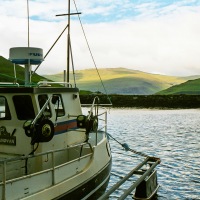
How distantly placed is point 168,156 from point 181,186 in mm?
8962

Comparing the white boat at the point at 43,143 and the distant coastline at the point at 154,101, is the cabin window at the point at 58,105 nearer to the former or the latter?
the white boat at the point at 43,143

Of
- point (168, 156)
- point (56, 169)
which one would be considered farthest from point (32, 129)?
point (168, 156)

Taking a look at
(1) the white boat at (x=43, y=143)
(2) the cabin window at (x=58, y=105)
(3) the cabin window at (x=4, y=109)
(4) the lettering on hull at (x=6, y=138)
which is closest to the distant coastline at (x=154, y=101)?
(1) the white boat at (x=43, y=143)

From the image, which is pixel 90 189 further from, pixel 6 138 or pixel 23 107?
pixel 23 107

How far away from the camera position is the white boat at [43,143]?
32.7 ft

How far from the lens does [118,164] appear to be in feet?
78.7

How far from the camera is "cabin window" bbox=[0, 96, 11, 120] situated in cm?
1200

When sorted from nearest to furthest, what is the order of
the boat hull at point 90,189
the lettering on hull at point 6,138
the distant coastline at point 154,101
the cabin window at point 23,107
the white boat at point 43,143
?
the white boat at point 43,143
the boat hull at point 90,189
the cabin window at point 23,107
the lettering on hull at point 6,138
the distant coastline at point 154,101

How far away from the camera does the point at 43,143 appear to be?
11.6m

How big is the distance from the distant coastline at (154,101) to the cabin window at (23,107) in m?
108

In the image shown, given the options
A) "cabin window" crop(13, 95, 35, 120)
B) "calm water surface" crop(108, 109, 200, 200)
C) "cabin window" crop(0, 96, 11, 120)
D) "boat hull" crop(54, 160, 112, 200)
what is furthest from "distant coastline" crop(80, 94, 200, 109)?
"cabin window" crop(13, 95, 35, 120)

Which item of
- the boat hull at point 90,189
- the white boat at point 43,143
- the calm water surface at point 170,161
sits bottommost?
the calm water surface at point 170,161

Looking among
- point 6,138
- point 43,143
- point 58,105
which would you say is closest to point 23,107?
point 6,138

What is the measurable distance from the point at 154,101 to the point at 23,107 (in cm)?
11517
